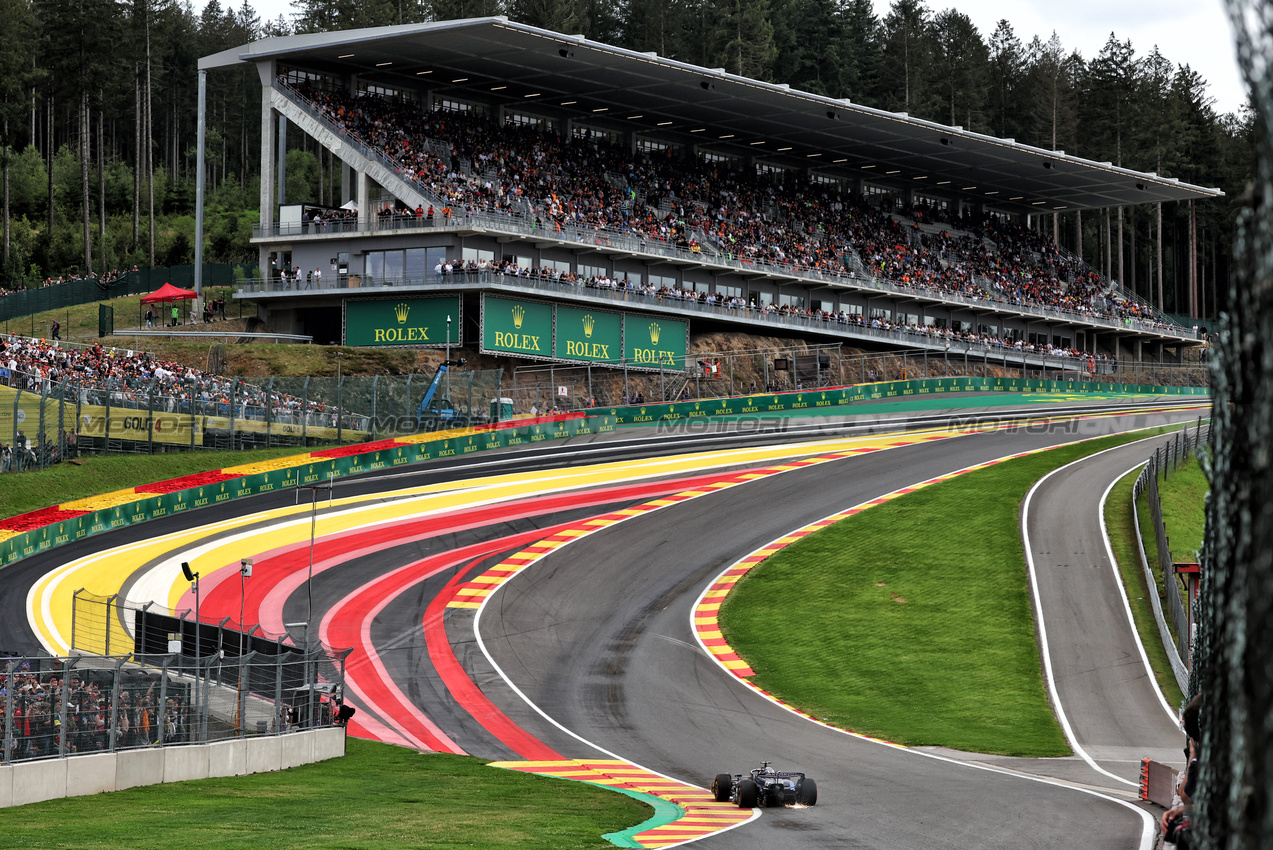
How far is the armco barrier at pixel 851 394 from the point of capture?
177 ft

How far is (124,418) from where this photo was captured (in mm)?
41219

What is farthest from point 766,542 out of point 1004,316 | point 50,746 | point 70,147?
point 70,147

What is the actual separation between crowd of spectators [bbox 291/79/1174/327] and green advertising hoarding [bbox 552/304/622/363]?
4.33 metres

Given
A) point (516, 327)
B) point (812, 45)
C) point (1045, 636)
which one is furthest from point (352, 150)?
point (812, 45)

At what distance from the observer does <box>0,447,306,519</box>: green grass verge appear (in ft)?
120

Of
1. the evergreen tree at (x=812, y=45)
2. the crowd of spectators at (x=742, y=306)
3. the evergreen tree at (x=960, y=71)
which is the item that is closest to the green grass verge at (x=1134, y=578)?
the crowd of spectators at (x=742, y=306)

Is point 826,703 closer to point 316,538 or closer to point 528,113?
point 316,538

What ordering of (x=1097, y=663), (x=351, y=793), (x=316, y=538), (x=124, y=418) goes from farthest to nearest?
(x=124, y=418) → (x=316, y=538) → (x=1097, y=663) → (x=351, y=793)

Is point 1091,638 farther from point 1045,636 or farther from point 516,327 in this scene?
point 516,327

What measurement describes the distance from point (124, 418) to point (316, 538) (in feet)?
29.2

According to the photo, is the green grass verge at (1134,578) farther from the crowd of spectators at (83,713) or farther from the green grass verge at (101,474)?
the green grass verge at (101,474)

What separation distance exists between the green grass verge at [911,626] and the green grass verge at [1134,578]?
246 cm

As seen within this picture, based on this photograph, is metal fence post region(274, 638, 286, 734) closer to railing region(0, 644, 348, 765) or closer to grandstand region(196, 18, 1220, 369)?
railing region(0, 644, 348, 765)

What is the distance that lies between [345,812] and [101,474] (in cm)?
2779
